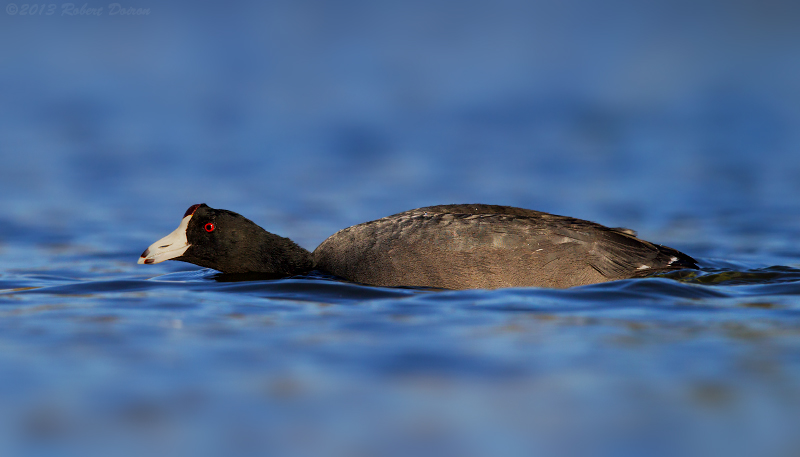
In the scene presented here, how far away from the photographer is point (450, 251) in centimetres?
735

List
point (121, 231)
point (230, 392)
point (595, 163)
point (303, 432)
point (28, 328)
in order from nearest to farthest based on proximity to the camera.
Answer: point (303, 432) → point (230, 392) → point (28, 328) → point (121, 231) → point (595, 163)

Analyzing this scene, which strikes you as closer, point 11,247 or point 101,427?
point 101,427

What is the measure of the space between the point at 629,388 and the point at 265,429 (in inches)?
77.0

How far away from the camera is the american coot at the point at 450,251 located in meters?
7.34

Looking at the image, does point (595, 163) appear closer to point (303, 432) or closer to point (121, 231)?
point (121, 231)

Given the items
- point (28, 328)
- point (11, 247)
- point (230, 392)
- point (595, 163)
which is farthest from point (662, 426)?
point (595, 163)

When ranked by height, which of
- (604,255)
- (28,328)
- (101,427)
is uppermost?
(604,255)

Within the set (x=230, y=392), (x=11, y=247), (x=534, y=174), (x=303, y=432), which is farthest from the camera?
(x=534, y=174)

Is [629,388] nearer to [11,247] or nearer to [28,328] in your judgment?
[28,328]

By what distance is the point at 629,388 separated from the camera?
482 cm

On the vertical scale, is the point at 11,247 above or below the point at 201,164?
below

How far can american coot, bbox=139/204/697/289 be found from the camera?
7.34 meters

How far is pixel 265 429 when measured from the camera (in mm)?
4320

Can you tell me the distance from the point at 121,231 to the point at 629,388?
801cm
